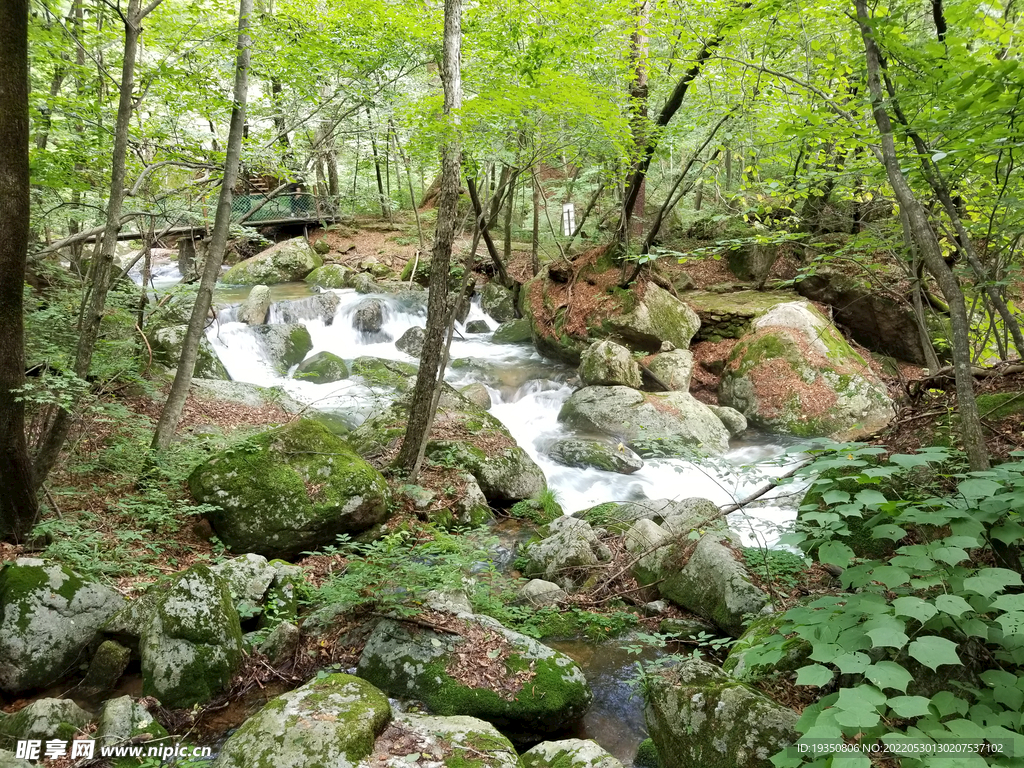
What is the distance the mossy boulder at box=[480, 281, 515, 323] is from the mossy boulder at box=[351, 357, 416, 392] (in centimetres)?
478

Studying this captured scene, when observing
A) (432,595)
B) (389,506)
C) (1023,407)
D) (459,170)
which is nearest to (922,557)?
(1023,407)

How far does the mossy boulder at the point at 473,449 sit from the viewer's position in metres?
7.64

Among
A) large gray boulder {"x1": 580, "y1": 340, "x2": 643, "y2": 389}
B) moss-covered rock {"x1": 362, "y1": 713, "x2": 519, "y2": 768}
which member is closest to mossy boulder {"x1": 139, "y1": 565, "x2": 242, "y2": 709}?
moss-covered rock {"x1": 362, "y1": 713, "x2": 519, "y2": 768}

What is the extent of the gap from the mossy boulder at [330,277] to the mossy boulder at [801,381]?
467 inches

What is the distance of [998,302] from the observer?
3.76m

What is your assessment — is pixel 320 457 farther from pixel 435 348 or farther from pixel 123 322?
pixel 123 322

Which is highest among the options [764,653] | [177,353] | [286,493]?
[177,353]

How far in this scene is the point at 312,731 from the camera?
278 centimetres

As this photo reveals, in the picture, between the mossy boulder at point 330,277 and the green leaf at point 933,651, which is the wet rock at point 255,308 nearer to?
the mossy boulder at point 330,277

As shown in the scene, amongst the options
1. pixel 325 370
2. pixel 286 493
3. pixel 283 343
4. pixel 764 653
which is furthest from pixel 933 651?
pixel 283 343

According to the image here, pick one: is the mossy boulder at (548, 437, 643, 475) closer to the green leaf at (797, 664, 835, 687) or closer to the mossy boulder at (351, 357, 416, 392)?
the mossy boulder at (351, 357, 416, 392)

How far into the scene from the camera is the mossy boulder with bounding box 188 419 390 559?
554 centimetres

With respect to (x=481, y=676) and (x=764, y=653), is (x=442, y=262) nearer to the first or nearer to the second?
(x=481, y=676)

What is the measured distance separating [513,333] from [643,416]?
19.4 feet
